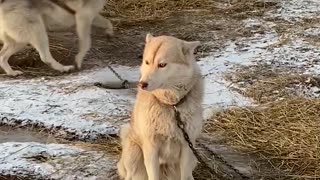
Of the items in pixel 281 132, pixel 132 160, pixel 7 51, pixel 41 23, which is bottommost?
pixel 281 132

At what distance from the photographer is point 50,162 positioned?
15.2 feet

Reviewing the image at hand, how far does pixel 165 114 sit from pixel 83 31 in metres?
3.26

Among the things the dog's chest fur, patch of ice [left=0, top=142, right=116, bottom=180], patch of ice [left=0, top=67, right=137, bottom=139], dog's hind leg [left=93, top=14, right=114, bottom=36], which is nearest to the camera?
the dog's chest fur

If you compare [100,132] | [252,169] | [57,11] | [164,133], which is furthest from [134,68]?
[164,133]

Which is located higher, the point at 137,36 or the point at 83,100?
the point at 137,36

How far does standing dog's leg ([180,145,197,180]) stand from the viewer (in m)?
3.96

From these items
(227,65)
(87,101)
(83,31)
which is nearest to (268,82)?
(227,65)

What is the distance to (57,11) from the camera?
680 centimetres

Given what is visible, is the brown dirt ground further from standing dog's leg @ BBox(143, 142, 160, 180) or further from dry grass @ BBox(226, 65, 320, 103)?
standing dog's leg @ BBox(143, 142, 160, 180)

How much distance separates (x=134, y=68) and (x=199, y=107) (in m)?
2.90

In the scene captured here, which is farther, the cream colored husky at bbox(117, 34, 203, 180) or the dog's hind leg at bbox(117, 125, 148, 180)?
the dog's hind leg at bbox(117, 125, 148, 180)

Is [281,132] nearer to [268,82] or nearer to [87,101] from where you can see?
[268,82]

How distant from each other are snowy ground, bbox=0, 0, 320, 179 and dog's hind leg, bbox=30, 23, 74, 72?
205 millimetres

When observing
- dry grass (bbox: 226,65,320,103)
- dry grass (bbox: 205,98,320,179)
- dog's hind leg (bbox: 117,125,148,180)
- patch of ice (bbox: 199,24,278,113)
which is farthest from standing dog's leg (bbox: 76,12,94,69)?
dog's hind leg (bbox: 117,125,148,180)
